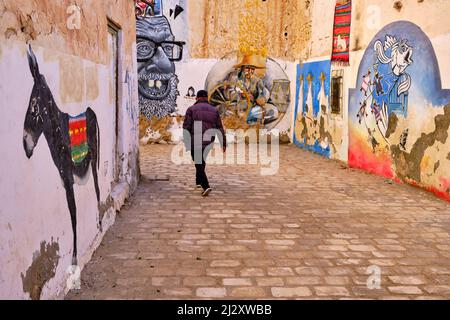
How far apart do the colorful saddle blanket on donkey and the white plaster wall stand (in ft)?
0.33

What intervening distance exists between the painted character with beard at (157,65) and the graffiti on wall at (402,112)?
6.59m

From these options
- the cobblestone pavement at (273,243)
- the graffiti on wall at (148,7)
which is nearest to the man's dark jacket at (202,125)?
the cobblestone pavement at (273,243)

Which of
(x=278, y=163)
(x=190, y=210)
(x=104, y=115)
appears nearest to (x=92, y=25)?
(x=104, y=115)

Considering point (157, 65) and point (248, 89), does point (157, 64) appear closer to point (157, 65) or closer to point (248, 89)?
point (157, 65)

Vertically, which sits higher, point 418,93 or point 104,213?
point 418,93

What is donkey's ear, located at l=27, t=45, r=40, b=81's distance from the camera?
10.7 ft

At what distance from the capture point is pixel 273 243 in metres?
5.66

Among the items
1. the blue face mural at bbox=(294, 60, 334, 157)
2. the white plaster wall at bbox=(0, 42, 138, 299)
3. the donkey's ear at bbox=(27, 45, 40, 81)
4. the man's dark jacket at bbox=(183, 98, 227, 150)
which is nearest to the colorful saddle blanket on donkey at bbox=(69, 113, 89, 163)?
the white plaster wall at bbox=(0, 42, 138, 299)

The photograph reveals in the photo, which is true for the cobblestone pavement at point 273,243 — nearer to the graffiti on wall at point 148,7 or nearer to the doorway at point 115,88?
the doorway at point 115,88

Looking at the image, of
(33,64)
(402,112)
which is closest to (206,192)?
(402,112)

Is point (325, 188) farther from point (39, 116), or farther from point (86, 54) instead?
point (39, 116)

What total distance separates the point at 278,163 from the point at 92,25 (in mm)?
7817

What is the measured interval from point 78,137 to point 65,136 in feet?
→ 1.50

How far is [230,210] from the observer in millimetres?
7242
